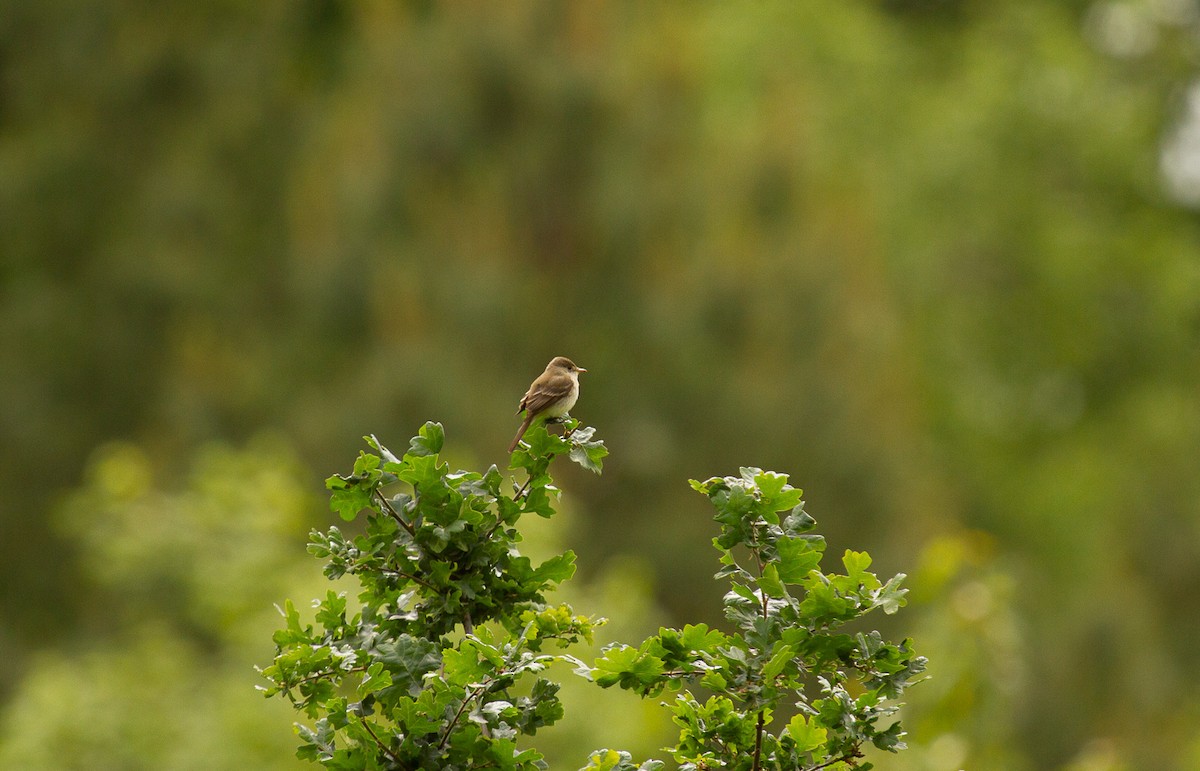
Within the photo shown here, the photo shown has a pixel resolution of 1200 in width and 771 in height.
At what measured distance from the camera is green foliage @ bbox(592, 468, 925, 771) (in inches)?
140

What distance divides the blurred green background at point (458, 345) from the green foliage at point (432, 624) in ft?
14.3

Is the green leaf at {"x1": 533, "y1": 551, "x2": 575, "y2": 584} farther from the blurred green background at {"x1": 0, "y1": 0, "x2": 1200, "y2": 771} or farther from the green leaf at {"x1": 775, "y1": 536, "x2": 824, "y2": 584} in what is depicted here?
the blurred green background at {"x1": 0, "y1": 0, "x2": 1200, "y2": 771}

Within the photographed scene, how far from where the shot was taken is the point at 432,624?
12.7 feet

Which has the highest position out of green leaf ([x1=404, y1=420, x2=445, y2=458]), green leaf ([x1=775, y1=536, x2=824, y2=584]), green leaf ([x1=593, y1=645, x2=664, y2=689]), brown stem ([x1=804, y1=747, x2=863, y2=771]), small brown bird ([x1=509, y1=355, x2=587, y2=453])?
small brown bird ([x1=509, y1=355, x2=587, y2=453])

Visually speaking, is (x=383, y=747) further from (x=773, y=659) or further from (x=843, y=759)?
(x=843, y=759)

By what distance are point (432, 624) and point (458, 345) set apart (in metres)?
12.2

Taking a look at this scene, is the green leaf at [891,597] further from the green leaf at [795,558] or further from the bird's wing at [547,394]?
the bird's wing at [547,394]

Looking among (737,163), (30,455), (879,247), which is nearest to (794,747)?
(737,163)

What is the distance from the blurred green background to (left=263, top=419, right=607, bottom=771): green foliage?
4347 millimetres

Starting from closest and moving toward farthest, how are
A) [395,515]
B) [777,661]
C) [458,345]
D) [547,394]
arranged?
[777,661] → [395,515] → [547,394] → [458,345]

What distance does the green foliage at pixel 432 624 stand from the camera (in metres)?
3.56

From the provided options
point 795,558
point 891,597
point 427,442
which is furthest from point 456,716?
point 891,597

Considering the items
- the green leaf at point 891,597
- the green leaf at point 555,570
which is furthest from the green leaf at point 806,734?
the green leaf at point 555,570

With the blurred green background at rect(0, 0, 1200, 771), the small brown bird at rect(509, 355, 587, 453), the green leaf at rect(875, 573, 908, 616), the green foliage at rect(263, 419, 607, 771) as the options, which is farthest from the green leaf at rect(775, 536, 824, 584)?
the blurred green background at rect(0, 0, 1200, 771)
